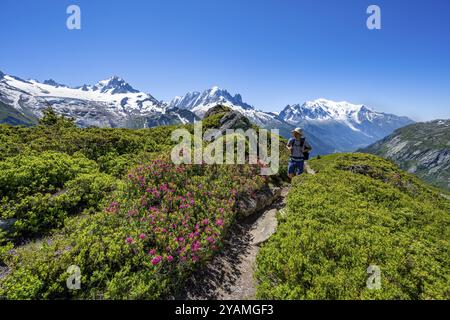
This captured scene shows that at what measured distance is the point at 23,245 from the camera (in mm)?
8359

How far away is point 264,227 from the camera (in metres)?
11.3

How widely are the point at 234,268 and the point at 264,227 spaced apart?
3.04 m

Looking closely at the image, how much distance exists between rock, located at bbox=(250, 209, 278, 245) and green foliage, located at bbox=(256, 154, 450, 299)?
47 centimetres

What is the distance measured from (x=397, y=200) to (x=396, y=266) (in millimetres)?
8266

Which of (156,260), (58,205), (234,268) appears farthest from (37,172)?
(234,268)

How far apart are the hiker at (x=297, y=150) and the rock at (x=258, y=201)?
2988mm

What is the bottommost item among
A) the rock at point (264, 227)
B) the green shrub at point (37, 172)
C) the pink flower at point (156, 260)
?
the rock at point (264, 227)

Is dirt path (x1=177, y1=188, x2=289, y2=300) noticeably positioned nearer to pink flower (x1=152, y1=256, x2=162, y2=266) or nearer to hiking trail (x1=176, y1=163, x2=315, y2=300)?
hiking trail (x1=176, y1=163, x2=315, y2=300)

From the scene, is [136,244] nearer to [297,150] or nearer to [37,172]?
[37,172]

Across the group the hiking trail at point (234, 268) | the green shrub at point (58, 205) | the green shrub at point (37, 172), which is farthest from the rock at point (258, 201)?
the green shrub at point (37, 172)

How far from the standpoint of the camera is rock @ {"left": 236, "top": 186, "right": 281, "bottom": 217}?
40.2 feet

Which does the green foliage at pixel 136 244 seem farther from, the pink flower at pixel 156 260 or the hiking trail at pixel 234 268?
the hiking trail at pixel 234 268

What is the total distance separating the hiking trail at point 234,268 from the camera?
7633 millimetres
